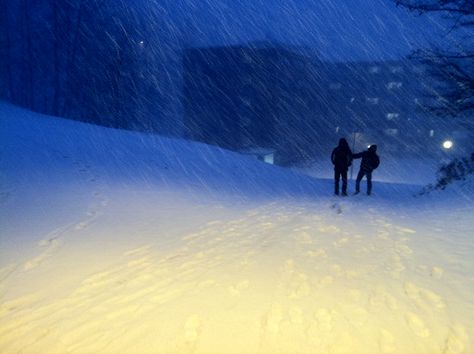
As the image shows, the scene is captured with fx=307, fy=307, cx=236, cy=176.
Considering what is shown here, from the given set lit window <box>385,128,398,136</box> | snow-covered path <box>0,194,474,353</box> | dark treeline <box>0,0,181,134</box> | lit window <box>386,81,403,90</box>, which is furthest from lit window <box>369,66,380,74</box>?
snow-covered path <box>0,194,474,353</box>

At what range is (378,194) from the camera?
467 inches

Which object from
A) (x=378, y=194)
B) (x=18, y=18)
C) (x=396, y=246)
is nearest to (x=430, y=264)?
(x=396, y=246)

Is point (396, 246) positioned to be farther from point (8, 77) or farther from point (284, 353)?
point (8, 77)

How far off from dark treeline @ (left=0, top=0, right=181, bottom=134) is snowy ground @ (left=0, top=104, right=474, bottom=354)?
24.5m

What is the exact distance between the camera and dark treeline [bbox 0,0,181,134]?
95.2 feet

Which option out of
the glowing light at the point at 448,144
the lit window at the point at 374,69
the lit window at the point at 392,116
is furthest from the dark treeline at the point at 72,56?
the glowing light at the point at 448,144

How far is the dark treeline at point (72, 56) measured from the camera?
95.2ft

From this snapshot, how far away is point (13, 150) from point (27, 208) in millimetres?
6119

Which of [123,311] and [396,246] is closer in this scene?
[123,311]

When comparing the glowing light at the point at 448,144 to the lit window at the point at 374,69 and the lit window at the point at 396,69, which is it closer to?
the lit window at the point at 396,69

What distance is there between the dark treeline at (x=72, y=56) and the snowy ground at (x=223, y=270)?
24.5m

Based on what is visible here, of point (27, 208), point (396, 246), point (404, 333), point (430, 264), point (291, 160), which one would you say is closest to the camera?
point (404, 333)

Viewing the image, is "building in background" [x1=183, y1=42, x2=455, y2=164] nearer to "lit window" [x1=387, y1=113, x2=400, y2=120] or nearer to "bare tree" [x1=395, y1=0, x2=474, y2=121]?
"lit window" [x1=387, y1=113, x2=400, y2=120]

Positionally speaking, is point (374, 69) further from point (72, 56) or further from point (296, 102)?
point (72, 56)
